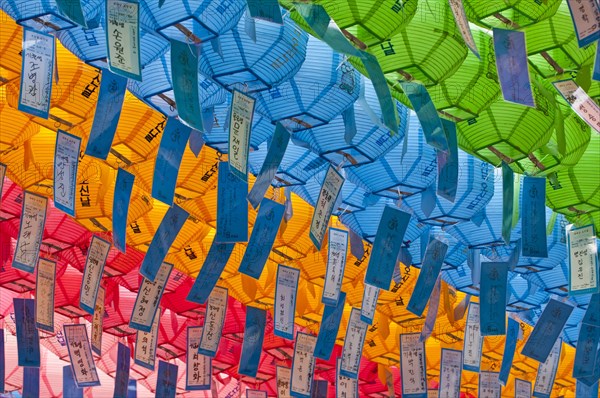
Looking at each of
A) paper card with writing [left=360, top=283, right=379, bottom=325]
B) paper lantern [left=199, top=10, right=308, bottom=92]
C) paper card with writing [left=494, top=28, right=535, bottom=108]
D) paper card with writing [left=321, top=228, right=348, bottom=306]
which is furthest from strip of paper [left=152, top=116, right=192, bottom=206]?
paper card with writing [left=360, top=283, right=379, bottom=325]

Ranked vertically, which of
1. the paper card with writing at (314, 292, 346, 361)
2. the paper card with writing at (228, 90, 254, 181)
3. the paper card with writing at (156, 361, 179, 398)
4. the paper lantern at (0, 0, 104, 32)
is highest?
the paper lantern at (0, 0, 104, 32)

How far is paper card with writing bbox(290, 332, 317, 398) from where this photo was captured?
846 cm

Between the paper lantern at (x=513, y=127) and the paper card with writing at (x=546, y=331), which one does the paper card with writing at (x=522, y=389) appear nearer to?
the paper card with writing at (x=546, y=331)

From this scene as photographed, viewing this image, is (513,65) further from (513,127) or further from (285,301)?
(285,301)

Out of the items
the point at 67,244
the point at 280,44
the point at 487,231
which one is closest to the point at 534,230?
the point at 487,231

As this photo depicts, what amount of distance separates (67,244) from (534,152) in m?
3.27

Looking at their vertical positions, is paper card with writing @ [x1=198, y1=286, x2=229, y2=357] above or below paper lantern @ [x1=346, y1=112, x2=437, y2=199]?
below

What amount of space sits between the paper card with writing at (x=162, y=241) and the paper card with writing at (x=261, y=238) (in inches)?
17.4

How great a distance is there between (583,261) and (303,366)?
10.00ft

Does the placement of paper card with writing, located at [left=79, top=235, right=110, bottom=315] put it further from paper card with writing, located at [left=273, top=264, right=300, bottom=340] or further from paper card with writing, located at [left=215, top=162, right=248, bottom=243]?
paper card with writing, located at [left=215, top=162, right=248, bottom=243]

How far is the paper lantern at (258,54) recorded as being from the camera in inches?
183

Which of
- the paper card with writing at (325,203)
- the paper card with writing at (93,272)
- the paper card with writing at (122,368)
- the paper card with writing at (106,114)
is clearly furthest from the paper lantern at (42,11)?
the paper card with writing at (122,368)

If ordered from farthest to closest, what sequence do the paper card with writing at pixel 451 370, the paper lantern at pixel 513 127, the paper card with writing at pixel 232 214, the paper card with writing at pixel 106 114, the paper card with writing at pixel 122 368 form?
the paper card with writing at pixel 451 370 → the paper card with writing at pixel 122 368 → the paper card with writing at pixel 232 214 → the paper lantern at pixel 513 127 → the paper card with writing at pixel 106 114

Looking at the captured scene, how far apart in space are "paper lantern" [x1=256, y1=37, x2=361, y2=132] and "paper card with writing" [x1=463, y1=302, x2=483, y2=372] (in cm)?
340
